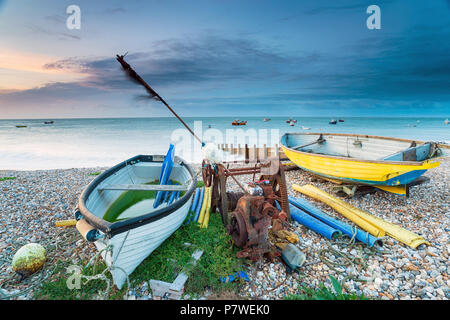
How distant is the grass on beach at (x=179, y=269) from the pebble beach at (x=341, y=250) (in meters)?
0.29

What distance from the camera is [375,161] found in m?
5.60

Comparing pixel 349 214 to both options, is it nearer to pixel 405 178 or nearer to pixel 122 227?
pixel 405 178

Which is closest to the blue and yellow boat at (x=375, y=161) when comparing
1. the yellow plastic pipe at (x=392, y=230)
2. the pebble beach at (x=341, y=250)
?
the pebble beach at (x=341, y=250)

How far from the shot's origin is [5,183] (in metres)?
8.73

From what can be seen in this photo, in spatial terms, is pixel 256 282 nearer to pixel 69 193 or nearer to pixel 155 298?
pixel 155 298

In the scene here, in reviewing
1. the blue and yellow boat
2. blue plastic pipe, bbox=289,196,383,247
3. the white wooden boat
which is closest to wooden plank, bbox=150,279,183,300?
the white wooden boat

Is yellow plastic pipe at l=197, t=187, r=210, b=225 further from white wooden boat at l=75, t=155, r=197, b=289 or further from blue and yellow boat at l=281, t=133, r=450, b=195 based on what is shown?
blue and yellow boat at l=281, t=133, r=450, b=195

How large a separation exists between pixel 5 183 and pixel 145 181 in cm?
679

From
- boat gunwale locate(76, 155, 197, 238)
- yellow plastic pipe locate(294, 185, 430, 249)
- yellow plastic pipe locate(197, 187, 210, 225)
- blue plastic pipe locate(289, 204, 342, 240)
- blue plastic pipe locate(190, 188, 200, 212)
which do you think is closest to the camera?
boat gunwale locate(76, 155, 197, 238)

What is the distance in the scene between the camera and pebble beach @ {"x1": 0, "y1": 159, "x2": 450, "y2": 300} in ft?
11.0

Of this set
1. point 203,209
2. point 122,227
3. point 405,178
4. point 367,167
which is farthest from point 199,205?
point 405,178

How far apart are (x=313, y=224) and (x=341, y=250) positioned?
0.76m

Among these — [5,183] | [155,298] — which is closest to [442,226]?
[155,298]

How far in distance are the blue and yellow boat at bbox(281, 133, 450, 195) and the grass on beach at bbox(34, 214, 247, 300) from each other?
14.3 feet
